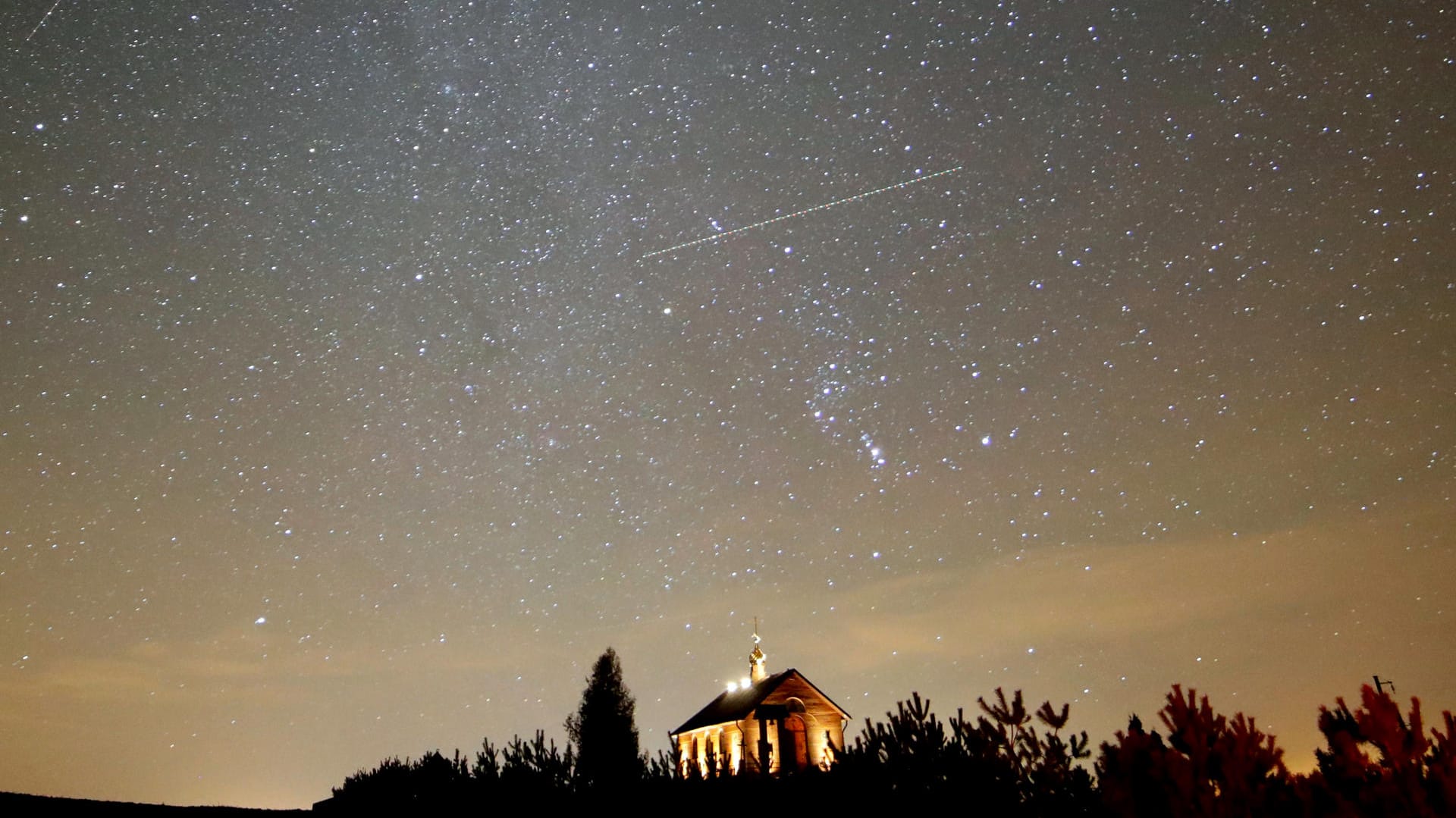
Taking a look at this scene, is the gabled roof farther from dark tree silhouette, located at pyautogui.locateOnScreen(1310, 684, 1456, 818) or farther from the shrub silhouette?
dark tree silhouette, located at pyautogui.locateOnScreen(1310, 684, 1456, 818)

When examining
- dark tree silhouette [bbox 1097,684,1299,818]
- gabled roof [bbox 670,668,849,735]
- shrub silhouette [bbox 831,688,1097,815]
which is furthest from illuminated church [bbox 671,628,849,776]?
dark tree silhouette [bbox 1097,684,1299,818]

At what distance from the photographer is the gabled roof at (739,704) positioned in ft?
115

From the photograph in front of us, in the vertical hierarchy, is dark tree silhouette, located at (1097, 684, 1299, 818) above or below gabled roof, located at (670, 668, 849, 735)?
below

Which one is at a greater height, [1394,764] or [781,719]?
[781,719]

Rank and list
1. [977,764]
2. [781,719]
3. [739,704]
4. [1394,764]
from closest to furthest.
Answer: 1. [1394,764]
2. [977,764]
3. [781,719]
4. [739,704]

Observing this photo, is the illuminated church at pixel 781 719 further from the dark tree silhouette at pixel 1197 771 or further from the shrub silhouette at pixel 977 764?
the dark tree silhouette at pixel 1197 771

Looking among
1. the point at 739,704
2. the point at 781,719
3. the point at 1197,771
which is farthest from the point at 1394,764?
the point at 739,704

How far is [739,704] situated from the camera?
3712 centimetres

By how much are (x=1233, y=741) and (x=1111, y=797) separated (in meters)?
0.67

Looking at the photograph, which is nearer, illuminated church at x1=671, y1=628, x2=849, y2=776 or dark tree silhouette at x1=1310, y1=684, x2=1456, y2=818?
dark tree silhouette at x1=1310, y1=684, x2=1456, y2=818

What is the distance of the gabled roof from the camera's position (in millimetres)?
35000

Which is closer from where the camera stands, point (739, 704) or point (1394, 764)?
point (1394, 764)

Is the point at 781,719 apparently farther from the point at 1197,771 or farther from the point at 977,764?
the point at 1197,771

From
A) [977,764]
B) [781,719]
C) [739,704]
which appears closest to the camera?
[977,764]
